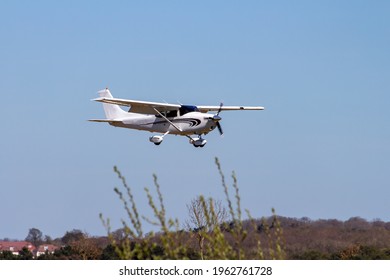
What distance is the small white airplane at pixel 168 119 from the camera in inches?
1886

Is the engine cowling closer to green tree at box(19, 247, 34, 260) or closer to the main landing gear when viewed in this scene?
the main landing gear

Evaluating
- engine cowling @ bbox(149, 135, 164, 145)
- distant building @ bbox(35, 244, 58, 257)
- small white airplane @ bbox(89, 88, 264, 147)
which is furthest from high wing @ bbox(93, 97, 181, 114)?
distant building @ bbox(35, 244, 58, 257)

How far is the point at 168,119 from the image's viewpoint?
50.2 metres

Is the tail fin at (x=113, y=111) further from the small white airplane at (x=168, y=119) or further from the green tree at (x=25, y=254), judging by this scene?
the green tree at (x=25, y=254)

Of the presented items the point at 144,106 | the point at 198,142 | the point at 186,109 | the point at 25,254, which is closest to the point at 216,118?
the point at 198,142

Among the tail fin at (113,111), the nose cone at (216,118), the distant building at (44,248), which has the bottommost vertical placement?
the distant building at (44,248)

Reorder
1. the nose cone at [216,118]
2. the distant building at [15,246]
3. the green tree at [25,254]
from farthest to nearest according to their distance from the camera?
the nose cone at [216,118], the distant building at [15,246], the green tree at [25,254]

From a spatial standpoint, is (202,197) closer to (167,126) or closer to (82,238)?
(82,238)

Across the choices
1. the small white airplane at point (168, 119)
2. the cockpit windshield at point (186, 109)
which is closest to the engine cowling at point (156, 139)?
the small white airplane at point (168, 119)
